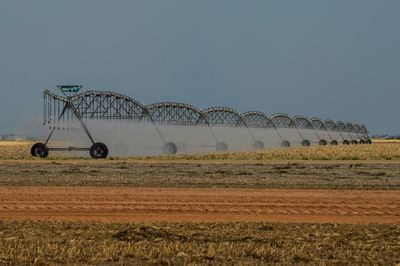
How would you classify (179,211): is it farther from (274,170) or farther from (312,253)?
(274,170)

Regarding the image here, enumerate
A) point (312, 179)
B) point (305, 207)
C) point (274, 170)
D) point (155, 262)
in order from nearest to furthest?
point (155, 262) → point (305, 207) → point (312, 179) → point (274, 170)

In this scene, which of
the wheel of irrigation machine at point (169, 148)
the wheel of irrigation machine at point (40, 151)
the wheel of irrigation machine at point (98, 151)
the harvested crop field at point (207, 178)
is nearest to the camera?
the harvested crop field at point (207, 178)

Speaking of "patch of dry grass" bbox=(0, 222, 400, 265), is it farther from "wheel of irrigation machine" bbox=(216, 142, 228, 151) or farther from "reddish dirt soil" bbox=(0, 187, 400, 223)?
"wheel of irrigation machine" bbox=(216, 142, 228, 151)

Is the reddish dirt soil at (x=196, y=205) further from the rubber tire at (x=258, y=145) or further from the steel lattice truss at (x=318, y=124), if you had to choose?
the steel lattice truss at (x=318, y=124)

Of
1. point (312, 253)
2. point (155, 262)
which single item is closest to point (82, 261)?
point (155, 262)

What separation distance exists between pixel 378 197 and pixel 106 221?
39.3 feet

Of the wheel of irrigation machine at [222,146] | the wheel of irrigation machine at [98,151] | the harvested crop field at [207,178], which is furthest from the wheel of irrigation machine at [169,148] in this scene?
the harvested crop field at [207,178]

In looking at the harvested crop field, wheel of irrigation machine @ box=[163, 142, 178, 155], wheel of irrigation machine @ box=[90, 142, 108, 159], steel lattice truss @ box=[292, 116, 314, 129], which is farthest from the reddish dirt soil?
steel lattice truss @ box=[292, 116, 314, 129]

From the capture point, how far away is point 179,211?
19.5m

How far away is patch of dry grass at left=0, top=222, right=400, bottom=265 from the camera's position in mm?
11766

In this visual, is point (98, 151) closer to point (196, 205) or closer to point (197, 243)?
point (196, 205)

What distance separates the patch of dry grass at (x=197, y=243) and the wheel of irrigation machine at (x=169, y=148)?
54.6 m

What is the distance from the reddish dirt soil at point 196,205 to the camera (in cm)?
1825

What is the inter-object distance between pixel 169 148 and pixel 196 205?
50.2 m
